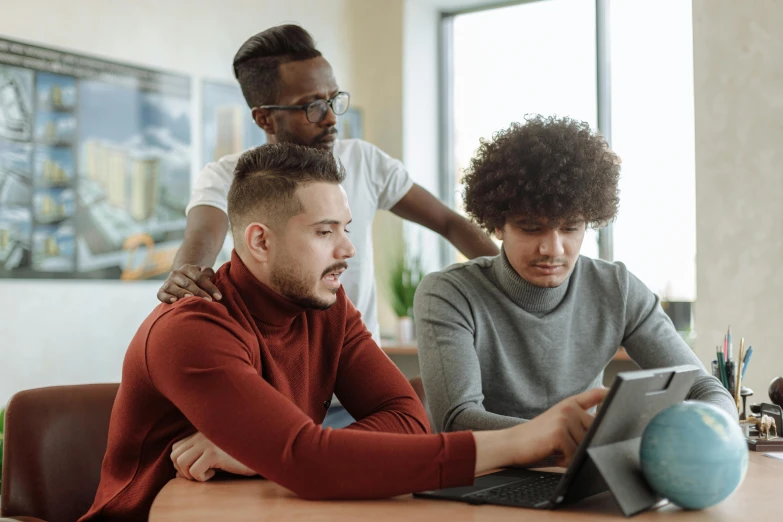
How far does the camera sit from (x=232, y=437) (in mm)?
1280

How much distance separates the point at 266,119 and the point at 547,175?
2.86 ft

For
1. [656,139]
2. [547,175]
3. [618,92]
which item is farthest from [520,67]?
[547,175]

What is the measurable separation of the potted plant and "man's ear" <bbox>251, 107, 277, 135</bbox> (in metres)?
2.28

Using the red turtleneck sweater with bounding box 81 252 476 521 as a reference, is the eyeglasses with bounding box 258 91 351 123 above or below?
above

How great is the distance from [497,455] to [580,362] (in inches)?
30.3

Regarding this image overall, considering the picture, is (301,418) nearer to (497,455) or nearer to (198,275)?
(497,455)

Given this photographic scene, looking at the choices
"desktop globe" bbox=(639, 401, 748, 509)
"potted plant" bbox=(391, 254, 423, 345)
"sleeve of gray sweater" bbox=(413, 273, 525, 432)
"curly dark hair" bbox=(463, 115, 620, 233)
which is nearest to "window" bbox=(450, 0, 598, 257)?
"potted plant" bbox=(391, 254, 423, 345)

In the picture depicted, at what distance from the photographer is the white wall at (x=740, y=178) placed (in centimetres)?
293

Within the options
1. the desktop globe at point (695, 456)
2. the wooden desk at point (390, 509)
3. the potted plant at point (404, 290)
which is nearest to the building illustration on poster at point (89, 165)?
the potted plant at point (404, 290)

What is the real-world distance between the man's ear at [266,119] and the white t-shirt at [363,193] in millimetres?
131

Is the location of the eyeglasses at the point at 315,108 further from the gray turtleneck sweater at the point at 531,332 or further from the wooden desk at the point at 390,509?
the wooden desk at the point at 390,509

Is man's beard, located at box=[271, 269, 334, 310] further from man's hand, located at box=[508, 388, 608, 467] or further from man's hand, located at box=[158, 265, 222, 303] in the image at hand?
man's hand, located at box=[508, 388, 608, 467]

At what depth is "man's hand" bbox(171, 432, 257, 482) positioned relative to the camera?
4.47 feet

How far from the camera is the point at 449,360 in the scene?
71.1 inches
